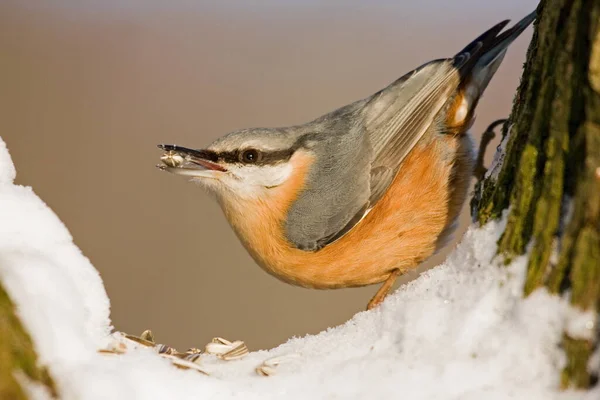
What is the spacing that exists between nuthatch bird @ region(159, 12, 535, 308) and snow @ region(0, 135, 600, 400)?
1.10 meters

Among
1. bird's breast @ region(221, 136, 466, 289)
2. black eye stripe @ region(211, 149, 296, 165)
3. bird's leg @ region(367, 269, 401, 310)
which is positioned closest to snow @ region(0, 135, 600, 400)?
bird's breast @ region(221, 136, 466, 289)

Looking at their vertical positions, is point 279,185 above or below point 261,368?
above

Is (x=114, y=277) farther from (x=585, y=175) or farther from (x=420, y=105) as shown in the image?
(x=585, y=175)

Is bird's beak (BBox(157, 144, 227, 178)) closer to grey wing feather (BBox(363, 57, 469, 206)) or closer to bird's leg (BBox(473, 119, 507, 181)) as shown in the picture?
grey wing feather (BBox(363, 57, 469, 206))

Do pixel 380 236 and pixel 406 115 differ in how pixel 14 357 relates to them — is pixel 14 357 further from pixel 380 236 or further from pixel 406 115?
pixel 406 115

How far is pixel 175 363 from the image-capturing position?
1.52 meters

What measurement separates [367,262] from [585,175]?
4.66ft

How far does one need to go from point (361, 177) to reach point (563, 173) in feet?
4.81

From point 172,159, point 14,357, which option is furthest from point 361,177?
point 14,357

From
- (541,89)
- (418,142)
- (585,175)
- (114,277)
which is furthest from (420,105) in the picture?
(114,277)

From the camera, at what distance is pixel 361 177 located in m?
2.89

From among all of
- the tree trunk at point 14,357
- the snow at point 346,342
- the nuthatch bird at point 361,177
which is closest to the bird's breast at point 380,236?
the nuthatch bird at point 361,177

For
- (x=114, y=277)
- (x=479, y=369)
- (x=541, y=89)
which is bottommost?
(x=479, y=369)

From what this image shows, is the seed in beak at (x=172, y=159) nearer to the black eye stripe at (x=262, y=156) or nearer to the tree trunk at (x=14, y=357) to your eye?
the black eye stripe at (x=262, y=156)
